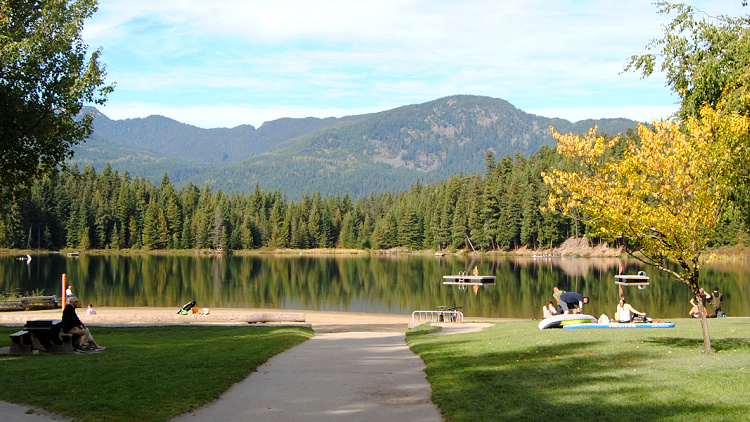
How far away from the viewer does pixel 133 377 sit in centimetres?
1208

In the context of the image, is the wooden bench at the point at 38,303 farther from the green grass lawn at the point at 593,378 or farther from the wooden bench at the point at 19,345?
the green grass lawn at the point at 593,378

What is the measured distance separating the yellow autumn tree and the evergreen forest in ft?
344

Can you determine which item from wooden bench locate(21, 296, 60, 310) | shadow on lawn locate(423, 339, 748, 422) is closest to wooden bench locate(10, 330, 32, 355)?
shadow on lawn locate(423, 339, 748, 422)

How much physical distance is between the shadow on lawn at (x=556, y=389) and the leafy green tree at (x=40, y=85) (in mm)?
12830

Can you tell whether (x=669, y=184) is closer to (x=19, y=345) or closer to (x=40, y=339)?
(x=40, y=339)

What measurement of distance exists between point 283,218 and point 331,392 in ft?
505

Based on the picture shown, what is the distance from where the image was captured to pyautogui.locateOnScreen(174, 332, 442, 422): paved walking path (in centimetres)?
991

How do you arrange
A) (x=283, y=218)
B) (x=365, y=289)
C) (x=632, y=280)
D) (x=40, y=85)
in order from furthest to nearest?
(x=283, y=218) < (x=632, y=280) < (x=365, y=289) < (x=40, y=85)

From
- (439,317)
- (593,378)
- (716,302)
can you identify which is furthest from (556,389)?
(439,317)

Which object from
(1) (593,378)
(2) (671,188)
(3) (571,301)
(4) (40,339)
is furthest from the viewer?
(3) (571,301)

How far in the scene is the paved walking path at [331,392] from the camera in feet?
32.5

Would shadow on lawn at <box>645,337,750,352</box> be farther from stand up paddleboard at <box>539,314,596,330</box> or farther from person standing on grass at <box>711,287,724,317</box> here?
person standing on grass at <box>711,287,724,317</box>

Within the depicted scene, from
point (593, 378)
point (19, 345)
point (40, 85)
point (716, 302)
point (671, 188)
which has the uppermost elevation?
point (40, 85)

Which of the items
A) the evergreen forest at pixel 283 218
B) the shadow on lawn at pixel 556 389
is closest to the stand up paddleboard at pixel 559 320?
the shadow on lawn at pixel 556 389
